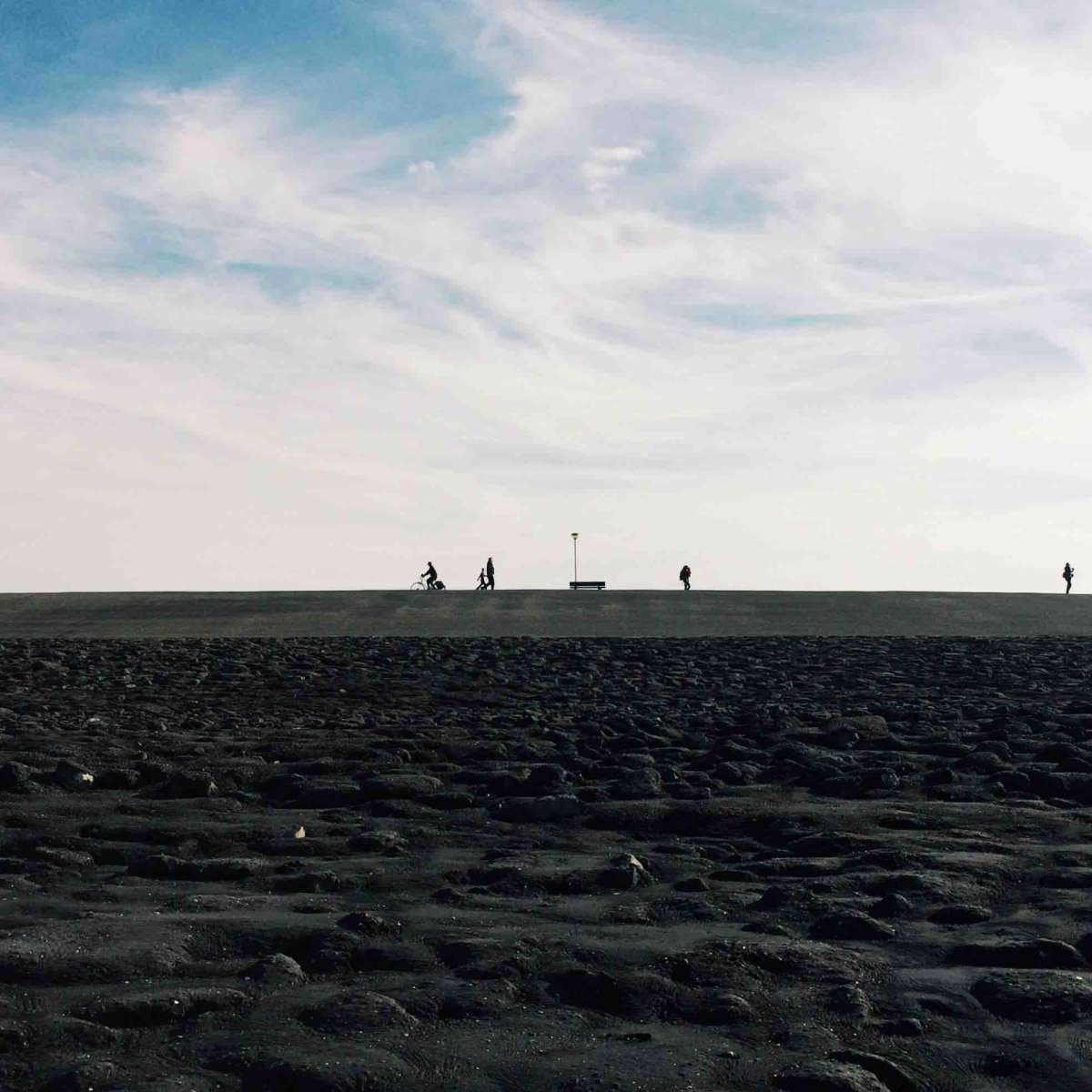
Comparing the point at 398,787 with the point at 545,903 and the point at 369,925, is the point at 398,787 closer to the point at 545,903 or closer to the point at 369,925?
the point at 545,903

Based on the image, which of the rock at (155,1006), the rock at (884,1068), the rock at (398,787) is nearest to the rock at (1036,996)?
the rock at (884,1068)

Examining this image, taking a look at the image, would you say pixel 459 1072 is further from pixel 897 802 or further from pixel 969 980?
pixel 897 802

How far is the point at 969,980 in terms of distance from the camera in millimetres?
5105

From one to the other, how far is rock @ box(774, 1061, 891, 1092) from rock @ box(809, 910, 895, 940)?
1.49m

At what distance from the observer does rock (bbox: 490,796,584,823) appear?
8266 millimetres

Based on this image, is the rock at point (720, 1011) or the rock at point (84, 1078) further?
the rock at point (720, 1011)

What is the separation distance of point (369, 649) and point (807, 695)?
927 cm

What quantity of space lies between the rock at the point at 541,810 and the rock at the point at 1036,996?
11.5 ft

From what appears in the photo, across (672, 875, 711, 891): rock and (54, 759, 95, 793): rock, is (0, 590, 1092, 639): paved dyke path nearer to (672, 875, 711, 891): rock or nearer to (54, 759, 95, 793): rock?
(54, 759, 95, 793): rock

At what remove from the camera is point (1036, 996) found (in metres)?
4.88

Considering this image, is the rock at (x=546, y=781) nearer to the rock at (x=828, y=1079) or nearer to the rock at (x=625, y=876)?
the rock at (x=625, y=876)

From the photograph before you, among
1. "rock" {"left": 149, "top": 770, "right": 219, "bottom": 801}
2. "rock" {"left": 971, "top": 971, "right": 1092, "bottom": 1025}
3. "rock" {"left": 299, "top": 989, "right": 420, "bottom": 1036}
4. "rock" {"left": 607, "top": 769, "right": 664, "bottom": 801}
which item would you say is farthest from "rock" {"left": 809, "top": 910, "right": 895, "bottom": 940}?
"rock" {"left": 149, "top": 770, "right": 219, "bottom": 801}

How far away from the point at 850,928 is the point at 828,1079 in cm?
168

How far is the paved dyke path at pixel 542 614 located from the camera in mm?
28594
